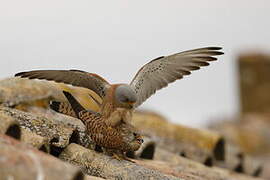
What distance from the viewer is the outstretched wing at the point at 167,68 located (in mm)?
5891

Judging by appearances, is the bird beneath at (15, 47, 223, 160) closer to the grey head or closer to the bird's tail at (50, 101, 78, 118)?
the grey head

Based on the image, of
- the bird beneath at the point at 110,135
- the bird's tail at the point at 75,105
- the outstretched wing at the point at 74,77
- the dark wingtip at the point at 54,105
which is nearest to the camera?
the bird beneath at the point at 110,135

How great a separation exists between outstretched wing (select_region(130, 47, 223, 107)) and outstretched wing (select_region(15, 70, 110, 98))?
18.3 inches

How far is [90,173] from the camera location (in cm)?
448

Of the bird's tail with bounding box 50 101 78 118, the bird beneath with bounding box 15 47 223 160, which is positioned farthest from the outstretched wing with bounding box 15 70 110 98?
the bird's tail with bounding box 50 101 78 118

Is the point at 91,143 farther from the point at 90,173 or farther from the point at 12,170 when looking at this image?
the point at 12,170

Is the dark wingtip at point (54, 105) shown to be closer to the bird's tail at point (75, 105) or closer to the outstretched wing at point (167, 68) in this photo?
the bird's tail at point (75, 105)

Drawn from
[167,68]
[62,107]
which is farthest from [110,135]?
[167,68]

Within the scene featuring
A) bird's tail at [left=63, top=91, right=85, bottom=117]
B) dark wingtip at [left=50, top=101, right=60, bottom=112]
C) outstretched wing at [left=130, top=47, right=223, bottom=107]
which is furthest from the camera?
outstretched wing at [left=130, top=47, right=223, bottom=107]

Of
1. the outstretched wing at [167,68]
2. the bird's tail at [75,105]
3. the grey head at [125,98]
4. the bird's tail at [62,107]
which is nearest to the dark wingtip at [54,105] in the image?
the bird's tail at [62,107]

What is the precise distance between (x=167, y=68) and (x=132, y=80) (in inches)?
20.5

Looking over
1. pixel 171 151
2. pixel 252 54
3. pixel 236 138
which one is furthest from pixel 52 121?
pixel 252 54

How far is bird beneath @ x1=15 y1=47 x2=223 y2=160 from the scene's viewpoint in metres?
5.01

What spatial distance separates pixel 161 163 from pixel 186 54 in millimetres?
1010
